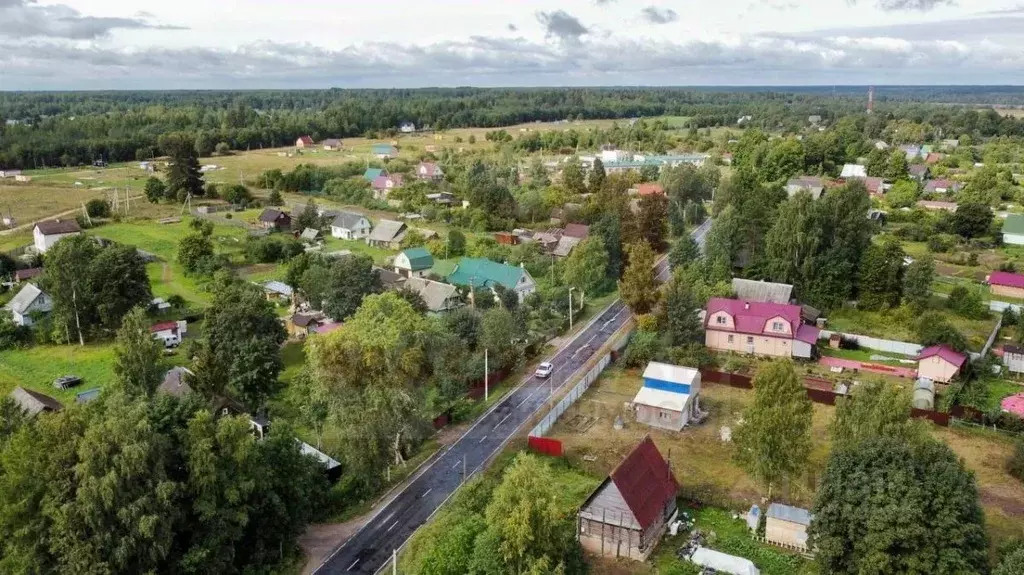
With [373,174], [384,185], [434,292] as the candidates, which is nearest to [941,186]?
[384,185]

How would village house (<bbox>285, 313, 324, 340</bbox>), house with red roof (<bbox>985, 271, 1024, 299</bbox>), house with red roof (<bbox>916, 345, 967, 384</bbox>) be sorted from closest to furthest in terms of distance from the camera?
house with red roof (<bbox>916, 345, 967, 384</bbox>), village house (<bbox>285, 313, 324, 340</bbox>), house with red roof (<bbox>985, 271, 1024, 299</bbox>)

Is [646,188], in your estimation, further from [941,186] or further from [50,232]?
→ [50,232]

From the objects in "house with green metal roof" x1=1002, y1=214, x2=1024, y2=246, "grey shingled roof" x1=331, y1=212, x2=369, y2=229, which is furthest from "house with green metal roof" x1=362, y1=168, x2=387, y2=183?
"house with green metal roof" x1=1002, y1=214, x2=1024, y2=246

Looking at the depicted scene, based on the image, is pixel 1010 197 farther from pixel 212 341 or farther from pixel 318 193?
pixel 212 341

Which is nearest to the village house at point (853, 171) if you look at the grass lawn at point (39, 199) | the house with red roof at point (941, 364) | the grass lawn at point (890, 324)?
the grass lawn at point (890, 324)

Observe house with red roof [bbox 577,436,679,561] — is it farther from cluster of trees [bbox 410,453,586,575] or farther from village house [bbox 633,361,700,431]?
village house [bbox 633,361,700,431]

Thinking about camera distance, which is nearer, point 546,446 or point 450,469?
point 450,469
